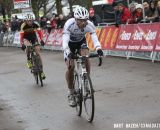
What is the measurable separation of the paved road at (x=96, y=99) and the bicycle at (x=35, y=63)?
0.29 meters

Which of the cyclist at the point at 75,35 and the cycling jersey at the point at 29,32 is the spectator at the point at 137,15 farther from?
the cyclist at the point at 75,35

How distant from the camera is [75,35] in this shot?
30.5 feet

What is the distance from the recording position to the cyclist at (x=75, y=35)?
8602 millimetres

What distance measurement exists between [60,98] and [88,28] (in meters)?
2.70

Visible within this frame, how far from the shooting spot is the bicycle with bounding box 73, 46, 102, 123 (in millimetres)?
8289

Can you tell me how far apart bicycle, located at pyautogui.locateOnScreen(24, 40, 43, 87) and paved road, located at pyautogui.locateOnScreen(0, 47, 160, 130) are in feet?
0.96

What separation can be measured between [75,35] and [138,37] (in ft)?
27.7

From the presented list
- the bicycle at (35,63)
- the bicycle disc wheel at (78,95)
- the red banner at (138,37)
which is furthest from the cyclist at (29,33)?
the bicycle disc wheel at (78,95)

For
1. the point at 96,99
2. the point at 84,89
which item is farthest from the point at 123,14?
the point at 84,89

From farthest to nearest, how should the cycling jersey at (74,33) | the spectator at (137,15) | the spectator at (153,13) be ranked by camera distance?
1. the spectator at (137,15)
2. the spectator at (153,13)
3. the cycling jersey at (74,33)

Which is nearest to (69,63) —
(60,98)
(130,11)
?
(60,98)

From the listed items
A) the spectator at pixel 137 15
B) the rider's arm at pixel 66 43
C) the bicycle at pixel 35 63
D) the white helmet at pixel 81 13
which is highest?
the white helmet at pixel 81 13

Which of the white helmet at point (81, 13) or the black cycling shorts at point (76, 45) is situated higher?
the white helmet at point (81, 13)

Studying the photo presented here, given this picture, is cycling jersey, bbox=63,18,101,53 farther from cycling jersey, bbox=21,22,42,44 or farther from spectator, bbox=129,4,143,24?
spectator, bbox=129,4,143,24
